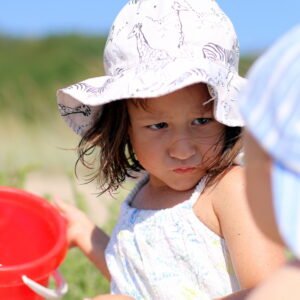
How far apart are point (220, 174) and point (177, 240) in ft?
0.70

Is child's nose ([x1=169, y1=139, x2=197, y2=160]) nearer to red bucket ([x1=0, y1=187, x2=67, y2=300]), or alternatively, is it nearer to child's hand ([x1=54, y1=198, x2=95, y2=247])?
red bucket ([x1=0, y1=187, x2=67, y2=300])

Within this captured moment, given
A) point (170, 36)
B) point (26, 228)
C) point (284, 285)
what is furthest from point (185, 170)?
point (284, 285)

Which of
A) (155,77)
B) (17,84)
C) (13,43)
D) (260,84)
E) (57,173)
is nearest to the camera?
(260,84)

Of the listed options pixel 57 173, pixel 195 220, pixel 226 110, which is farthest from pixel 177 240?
pixel 57 173

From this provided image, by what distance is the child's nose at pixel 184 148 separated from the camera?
2111 mm

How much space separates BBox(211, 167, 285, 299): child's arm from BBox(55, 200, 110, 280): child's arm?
0.63 meters

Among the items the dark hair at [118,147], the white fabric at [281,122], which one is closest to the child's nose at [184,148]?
the dark hair at [118,147]

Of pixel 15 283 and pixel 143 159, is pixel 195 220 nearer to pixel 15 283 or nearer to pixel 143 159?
pixel 143 159

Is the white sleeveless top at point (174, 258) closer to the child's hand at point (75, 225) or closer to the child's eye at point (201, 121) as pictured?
the child's eye at point (201, 121)

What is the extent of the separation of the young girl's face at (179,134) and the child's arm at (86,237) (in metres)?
0.51

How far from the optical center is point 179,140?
2117mm

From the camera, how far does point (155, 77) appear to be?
6.76 ft

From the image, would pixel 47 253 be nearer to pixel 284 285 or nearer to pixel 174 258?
pixel 174 258

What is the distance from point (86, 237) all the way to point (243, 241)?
0.79 metres
